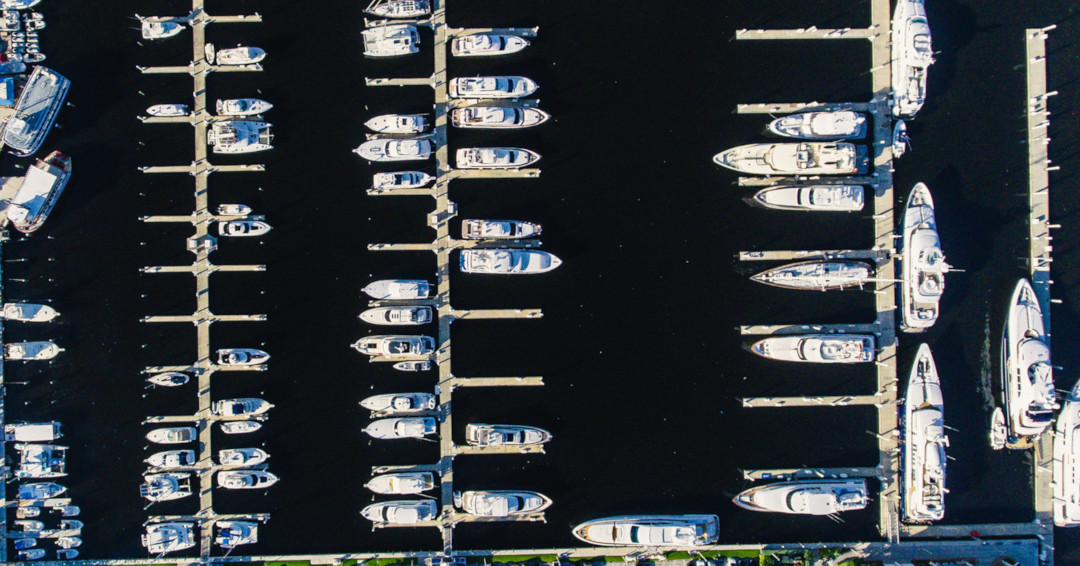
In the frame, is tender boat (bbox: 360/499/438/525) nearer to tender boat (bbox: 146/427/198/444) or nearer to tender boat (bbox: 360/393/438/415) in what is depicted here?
tender boat (bbox: 360/393/438/415)

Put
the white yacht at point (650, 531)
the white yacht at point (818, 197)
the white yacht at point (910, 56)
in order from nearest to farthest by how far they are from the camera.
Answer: the white yacht at point (910, 56)
the white yacht at point (818, 197)
the white yacht at point (650, 531)

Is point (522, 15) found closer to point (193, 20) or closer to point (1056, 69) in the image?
point (193, 20)

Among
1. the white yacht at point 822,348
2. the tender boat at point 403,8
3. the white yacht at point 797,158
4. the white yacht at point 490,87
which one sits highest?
the tender boat at point 403,8

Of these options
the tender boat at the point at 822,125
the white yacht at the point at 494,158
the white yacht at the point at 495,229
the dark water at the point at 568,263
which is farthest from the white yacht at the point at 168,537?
the tender boat at the point at 822,125

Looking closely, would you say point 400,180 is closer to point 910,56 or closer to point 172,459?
point 172,459

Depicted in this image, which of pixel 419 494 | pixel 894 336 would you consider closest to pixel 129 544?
pixel 419 494

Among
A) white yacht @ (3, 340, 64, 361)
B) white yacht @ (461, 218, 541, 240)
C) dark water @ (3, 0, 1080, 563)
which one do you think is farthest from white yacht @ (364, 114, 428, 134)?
white yacht @ (3, 340, 64, 361)

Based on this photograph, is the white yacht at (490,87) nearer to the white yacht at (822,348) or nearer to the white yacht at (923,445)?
the white yacht at (822,348)
